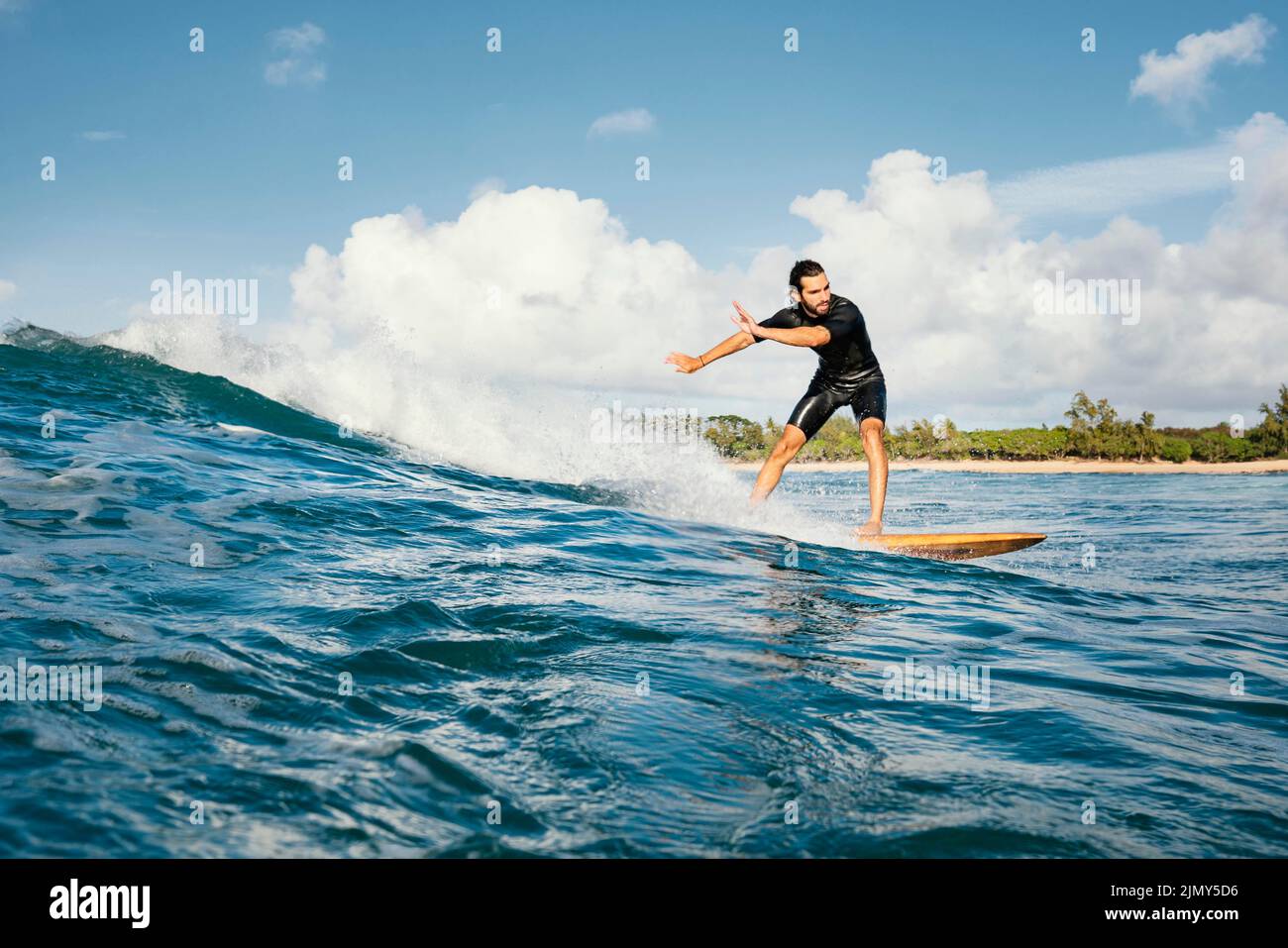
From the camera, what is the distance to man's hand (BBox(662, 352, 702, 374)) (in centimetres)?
837

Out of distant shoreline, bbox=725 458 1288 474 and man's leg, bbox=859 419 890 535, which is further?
distant shoreline, bbox=725 458 1288 474

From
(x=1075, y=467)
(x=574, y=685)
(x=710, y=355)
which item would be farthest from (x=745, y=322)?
(x=1075, y=467)

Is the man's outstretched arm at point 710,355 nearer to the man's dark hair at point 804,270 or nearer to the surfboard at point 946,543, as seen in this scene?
the man's dark hair at point 804,270

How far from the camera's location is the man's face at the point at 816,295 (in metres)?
8.75

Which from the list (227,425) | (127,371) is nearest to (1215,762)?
(227,425)

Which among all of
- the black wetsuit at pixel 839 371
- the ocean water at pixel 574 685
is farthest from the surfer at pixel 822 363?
the ocean water at pixel 574 685

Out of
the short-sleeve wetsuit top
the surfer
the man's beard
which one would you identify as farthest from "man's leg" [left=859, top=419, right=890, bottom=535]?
the man's beard

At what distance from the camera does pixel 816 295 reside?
8820mm

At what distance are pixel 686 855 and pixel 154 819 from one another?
1546 mm

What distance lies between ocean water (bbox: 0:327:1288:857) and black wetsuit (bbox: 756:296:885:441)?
1709mm

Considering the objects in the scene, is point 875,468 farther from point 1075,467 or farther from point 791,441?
point 1075,467

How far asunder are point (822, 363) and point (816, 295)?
3.50ft

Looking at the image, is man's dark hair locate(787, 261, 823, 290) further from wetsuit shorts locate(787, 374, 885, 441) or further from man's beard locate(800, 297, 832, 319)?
wetsuit shorts locate(787, 374, 885, 441)

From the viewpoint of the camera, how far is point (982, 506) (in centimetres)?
2058
